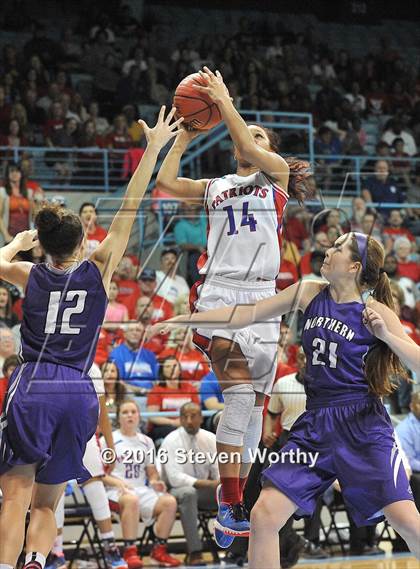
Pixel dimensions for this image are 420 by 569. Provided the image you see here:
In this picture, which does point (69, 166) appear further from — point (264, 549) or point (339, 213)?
point (264, 549)

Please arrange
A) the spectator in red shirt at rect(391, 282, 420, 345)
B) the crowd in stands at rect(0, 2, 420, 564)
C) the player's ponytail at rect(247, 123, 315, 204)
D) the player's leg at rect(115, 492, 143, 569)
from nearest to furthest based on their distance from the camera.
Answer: the player's ponytail at rect(247, 123, 315, 204), the player's leg at rect(115, 492, 143, 569), the crowd in stands at rect(0, 2, 420, 564), the spectator in red shirt at rect(391, 282, 420, 345)

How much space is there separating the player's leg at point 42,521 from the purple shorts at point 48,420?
0.07 metres

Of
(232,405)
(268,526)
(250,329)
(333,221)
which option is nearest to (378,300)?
(250,329)

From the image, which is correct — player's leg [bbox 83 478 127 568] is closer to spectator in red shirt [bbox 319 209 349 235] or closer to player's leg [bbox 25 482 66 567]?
player's leg [bbox 25 482 66 567]

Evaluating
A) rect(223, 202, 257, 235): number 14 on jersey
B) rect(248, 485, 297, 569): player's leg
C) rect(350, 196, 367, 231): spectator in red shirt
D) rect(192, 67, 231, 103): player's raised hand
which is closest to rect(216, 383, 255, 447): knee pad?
rect(248, 485, 297, 569): player's leg

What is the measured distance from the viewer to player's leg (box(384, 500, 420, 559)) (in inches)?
193

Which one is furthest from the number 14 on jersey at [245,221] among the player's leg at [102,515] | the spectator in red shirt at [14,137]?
the spectator in red shirt at [14,137]

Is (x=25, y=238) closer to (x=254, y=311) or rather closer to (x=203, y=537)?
(x=254, y=311)

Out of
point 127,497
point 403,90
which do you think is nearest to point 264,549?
point 127,497

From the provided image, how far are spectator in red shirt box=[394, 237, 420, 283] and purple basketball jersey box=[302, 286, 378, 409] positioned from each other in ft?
23.8

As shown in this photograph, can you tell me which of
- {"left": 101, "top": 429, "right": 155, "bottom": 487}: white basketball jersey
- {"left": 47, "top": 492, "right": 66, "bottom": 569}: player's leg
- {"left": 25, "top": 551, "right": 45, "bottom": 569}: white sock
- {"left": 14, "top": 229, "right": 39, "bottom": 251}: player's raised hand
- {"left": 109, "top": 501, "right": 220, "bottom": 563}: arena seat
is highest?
{"left": 14, "top": 229, "right": 39, "bottom": 251}: player's raised hand

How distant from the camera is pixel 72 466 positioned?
5.04 meters

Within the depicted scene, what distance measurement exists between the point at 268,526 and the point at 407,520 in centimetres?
70

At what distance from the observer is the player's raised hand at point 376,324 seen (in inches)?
196
